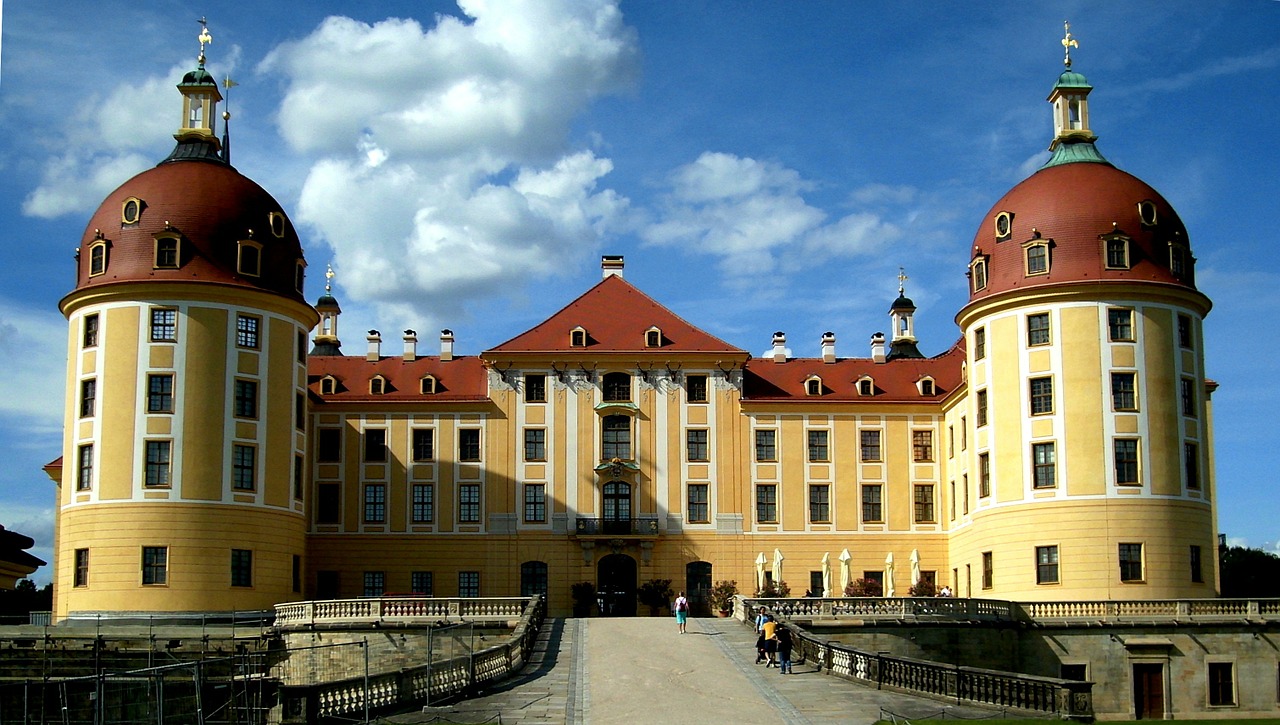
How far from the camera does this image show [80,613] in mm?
45719

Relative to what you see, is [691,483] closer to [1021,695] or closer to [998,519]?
[998,519]

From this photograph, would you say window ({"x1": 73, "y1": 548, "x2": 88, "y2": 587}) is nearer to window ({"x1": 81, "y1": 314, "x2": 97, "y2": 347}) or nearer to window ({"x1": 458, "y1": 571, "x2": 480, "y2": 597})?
window ({"x1": 81, "y1": 314, "x2": 97, "y2": 347})

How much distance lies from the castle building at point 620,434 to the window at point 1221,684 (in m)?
2.76

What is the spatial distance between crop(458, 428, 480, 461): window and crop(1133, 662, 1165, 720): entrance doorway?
2489 cm

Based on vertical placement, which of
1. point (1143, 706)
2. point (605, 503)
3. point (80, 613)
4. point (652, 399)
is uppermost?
point (652, 399)

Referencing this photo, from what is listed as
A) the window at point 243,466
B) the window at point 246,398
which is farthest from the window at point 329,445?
the window at point 243,466

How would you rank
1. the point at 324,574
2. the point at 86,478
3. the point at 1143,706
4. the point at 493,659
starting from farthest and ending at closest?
the point at 324,574 < the point at 86,478 < the point at 1143,706 < the point at 493,659

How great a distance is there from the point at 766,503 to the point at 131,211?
25.0m

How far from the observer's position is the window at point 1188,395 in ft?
157

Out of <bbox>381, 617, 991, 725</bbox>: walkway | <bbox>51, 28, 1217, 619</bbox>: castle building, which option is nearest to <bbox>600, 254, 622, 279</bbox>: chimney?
<bbox>51, 28, 1217, 619</bbox>: castle building

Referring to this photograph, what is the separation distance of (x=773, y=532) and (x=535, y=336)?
11690 millimetres

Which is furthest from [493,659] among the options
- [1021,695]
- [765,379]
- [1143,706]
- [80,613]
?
[765,379]

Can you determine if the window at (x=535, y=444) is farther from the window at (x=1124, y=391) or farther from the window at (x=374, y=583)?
the window at (x=1124, y=391)

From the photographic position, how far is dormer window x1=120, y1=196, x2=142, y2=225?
49.0 metres
